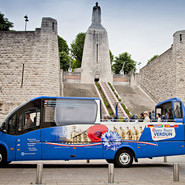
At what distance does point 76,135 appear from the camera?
8.39 m

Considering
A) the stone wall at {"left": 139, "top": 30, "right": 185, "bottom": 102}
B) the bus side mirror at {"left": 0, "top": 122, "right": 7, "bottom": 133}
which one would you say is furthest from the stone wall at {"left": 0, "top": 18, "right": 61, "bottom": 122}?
the stone wall at {"left": 139, "top": 30, "right": 185, "bottom": 102}

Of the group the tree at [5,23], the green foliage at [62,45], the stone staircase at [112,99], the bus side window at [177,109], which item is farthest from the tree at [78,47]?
the bus side window at [177,109]

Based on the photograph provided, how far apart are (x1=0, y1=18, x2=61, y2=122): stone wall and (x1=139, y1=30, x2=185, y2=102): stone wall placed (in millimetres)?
13254

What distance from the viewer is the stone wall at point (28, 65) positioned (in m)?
18.8

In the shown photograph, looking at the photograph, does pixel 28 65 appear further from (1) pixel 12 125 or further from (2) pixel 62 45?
(2) pixel 62 45

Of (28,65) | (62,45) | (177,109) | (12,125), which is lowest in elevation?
(12,125)

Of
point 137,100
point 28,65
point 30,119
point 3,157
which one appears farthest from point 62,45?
point 3,157

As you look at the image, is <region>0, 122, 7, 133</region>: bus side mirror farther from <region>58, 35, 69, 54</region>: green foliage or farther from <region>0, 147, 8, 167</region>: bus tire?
<region>58, 35, 69, 54</region>: green foliage

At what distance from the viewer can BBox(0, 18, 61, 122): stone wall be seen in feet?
61.6

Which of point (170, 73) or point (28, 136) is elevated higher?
point (170, 73)

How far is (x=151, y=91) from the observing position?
31.2 m

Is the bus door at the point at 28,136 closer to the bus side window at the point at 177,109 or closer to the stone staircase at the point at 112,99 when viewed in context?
the bus side window at the point at 177,109

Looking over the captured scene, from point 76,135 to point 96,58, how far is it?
32873mm

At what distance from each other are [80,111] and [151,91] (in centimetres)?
2440
